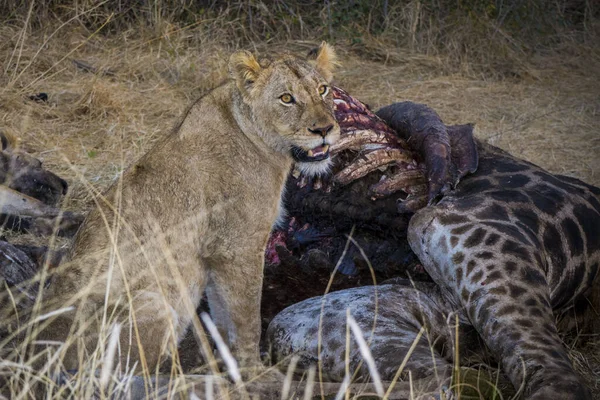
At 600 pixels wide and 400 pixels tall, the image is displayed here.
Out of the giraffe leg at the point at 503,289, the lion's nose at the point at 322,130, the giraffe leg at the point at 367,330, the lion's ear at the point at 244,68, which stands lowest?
the giraffe leg at the point at 367,330

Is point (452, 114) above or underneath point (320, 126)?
underneath

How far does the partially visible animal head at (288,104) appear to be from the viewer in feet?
11.9

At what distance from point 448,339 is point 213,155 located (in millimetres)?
1171

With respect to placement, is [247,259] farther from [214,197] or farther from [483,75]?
[483,75]

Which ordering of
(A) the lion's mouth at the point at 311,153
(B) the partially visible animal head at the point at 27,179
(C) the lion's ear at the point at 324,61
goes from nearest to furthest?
(A) the lion's mouth at the point at 311,153, (C) the lion's ear at the point at 324,61, (B) the partially visible animal head at the point at 27,179

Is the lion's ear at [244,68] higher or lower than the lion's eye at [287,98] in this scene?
higher

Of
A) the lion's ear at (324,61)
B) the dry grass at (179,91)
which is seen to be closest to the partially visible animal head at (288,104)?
the lion's ear at (324,61)

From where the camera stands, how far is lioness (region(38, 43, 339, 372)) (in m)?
3.32

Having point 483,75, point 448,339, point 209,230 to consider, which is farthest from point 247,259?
point 483,75

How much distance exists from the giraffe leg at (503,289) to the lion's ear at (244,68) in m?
0.88

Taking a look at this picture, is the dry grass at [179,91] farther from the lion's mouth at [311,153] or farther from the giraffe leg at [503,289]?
the giraffe leg at [503,289]

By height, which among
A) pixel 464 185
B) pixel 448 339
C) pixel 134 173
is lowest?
pixel 448 339

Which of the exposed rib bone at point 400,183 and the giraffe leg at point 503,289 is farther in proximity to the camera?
the exposed rib bone at point 400,183

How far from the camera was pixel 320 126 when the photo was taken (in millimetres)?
3580
